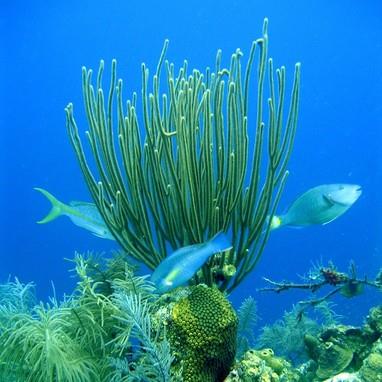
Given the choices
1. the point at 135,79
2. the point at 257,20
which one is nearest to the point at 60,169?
the point at 135,79

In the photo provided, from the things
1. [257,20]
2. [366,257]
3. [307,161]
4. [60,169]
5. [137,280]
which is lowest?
[137,280]

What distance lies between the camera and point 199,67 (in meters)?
9.03

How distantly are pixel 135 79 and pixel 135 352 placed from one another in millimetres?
Result: 6568

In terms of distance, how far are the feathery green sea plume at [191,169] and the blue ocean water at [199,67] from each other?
577cm

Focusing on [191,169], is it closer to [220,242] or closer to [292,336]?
[220,242]

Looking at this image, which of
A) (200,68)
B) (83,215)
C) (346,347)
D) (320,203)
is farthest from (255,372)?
(200,68)

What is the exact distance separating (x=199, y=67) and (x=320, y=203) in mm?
6220

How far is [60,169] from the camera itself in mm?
9320

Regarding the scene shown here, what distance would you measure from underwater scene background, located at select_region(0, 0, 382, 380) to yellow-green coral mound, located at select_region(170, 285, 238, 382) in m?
5.90

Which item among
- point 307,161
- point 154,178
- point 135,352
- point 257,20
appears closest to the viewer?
point 135,352

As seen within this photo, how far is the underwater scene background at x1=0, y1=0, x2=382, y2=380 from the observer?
348 inches

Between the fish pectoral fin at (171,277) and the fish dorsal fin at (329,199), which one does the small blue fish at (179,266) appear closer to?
the fish pectoral fin at (171,277)

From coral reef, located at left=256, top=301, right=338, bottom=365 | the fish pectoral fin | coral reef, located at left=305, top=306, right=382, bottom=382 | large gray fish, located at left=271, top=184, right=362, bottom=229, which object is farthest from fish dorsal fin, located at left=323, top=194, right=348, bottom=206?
coral reef, located at left=256, top=301, right=338, bottom=365

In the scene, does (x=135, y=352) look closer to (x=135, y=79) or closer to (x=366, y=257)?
(x=135, y=79)
